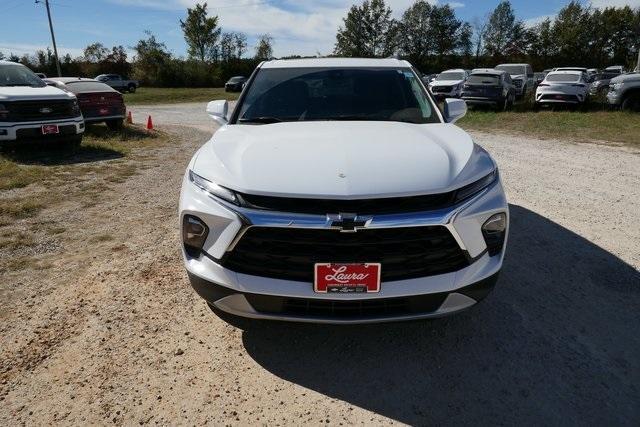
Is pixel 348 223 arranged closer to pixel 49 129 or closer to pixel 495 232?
pixel 495 232

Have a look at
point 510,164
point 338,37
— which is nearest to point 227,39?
point 338,37

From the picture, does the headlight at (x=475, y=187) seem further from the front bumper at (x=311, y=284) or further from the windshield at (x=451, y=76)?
the windshield at (x=451, y=76)

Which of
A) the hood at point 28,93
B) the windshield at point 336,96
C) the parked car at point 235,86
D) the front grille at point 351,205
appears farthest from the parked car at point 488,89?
the front grille at point 351,205

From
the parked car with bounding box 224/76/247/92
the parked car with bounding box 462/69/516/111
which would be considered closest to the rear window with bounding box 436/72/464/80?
the parked car with bounding box 462/69/516/111

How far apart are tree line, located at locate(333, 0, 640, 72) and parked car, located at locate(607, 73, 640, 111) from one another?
1880 inches

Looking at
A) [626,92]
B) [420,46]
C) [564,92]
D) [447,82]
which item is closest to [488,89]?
[564,92]

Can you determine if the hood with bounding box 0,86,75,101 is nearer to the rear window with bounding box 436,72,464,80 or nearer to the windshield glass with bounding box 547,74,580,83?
the windshield glass with bounding box 547,74,580,83

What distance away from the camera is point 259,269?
232cm

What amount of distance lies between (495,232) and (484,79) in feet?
53.0

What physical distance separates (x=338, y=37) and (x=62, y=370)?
72.3 meters

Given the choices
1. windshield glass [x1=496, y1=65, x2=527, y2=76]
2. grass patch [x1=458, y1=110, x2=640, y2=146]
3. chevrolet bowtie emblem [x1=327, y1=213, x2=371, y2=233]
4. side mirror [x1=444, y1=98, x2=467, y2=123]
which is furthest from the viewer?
windshield glass [x1=496, y1=65, x2=527, y2=76]

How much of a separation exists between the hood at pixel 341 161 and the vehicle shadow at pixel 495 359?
98 cm

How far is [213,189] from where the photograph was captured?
2469mm

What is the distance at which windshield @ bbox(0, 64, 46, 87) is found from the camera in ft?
30.2
